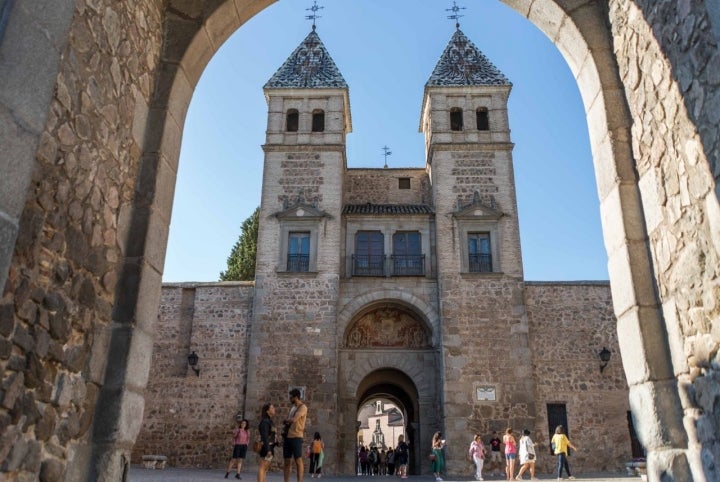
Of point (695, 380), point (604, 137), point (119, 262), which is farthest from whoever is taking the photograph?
point (604, 137)

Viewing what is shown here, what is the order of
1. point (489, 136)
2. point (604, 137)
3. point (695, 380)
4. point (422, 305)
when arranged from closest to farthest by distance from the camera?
point (695, 380), point (604, 137), point (422, 305), point (489, 136)

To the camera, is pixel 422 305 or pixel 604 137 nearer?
pixel 604 137

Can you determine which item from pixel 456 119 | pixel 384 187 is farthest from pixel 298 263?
pixel 456 119

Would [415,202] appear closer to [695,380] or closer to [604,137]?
[604,137]

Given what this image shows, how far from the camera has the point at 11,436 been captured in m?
2.72

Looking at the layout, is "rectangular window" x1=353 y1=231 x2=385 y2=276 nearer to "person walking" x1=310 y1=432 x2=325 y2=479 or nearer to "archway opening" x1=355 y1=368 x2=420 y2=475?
"archway opening" x1=355 y1=368 x2=420 y2=475

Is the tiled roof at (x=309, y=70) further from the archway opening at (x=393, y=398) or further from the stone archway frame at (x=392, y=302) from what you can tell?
the archway opening at (x=393, y=398)

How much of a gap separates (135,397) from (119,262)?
0.97 m

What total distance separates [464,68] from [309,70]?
6.12m

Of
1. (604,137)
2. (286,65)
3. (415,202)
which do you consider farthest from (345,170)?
(604,137)

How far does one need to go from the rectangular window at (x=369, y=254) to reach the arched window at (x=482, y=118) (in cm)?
572

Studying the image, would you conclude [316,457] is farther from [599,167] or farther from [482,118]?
[482,118]

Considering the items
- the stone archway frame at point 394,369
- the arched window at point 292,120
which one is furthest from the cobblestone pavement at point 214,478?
the arched window at point 292,120

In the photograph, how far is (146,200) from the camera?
4344mm
